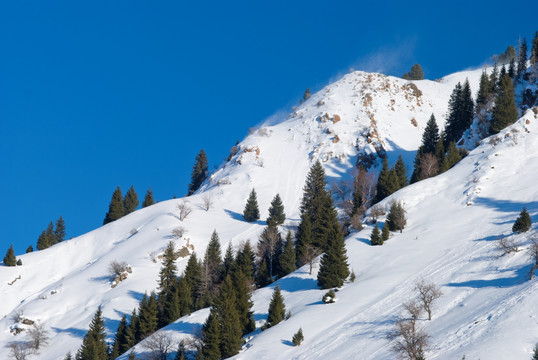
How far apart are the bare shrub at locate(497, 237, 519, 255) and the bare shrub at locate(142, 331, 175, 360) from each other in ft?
104

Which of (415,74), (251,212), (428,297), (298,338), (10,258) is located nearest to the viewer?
(428,297)

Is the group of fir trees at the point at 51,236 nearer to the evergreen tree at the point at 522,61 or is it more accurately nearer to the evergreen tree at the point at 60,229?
the evergreen tree at the point at 60,229

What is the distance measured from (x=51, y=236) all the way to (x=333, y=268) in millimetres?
78128

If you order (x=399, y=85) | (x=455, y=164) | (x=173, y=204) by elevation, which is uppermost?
(x=399, y=85)

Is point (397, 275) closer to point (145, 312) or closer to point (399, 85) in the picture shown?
point (145, 312)

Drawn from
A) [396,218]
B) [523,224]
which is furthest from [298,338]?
[523,224]

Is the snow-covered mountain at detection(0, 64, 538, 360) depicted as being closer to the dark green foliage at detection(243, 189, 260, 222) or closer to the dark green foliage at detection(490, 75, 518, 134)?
the dark green foliage at detection(243, 189, 260, 222)

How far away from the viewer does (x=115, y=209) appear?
331 feet

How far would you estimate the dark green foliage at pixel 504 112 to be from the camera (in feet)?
238

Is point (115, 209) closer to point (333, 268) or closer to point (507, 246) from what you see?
point (333, 268)

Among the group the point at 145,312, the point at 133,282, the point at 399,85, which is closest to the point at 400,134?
the point at 399,85

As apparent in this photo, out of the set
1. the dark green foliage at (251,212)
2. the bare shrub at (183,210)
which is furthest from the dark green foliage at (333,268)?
the bare shrub at (183,210)

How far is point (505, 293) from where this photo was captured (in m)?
32.0

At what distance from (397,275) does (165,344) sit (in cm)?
2295
